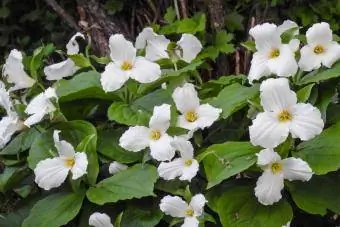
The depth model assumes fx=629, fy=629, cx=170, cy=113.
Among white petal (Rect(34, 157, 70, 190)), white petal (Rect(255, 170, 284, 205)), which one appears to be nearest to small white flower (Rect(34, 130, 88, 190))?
white petal (Rect(34, 157, 70, 190))

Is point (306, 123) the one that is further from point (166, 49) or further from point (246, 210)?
point (166, 49)

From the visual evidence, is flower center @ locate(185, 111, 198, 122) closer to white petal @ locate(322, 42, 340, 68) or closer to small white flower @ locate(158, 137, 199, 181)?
small white flower @ locate(158, 137, 199, 181)

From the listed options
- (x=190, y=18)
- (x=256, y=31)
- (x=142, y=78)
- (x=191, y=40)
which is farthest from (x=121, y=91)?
(x=190, y=18)

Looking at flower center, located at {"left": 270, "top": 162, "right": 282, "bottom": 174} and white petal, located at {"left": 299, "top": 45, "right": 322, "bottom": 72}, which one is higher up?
white petal, located at {"left": 299, "top": 45, "right": 322, "bottom": 72}

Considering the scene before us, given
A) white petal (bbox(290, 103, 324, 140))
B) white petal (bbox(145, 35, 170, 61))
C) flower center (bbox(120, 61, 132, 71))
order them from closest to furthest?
white petal (bbox(290, 103, 324, 140)) < flower center (bbox(120, 61, 132, 71)) < white petal (bbox(145, 35, 170, 61))

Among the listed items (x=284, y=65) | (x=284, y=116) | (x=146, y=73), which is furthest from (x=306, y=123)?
(x=146, y=73)

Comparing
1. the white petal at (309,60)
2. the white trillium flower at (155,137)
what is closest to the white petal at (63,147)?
the white trillium flower at (155,137)

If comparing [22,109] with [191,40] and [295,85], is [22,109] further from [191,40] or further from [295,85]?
→ [295,85]
